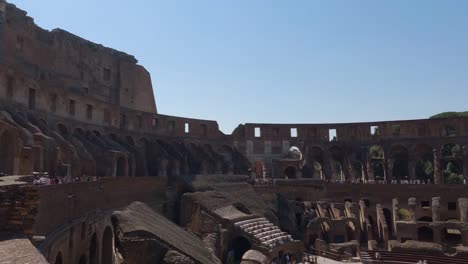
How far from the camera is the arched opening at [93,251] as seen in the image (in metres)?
15.9

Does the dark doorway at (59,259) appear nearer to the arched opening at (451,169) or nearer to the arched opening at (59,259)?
the arched opening at (59,259)

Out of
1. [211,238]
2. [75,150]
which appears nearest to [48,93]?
[75,150]

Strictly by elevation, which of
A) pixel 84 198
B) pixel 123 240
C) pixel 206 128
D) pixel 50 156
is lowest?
pixel 123 240

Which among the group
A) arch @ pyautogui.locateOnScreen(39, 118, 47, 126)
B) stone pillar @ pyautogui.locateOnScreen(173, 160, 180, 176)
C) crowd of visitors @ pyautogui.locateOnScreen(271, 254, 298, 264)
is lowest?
crowd of visitors @ pyautogui.locateOnScreen(271, 254, 298, 264)

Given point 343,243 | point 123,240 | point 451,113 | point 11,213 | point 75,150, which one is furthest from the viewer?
point 451,113

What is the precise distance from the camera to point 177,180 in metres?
28.4

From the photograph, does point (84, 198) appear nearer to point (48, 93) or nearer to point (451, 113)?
point (48, 93)

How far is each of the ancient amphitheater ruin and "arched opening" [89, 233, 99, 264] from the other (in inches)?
5.6

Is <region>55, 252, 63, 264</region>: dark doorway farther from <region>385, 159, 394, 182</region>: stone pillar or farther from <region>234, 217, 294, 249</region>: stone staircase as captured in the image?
<region>385, 159, 394, 182</region>: stone pillar

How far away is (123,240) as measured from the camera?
13.3 meters

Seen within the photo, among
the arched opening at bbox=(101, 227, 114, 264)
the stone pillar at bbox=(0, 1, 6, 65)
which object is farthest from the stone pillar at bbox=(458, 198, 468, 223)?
the stone pillar at bbox=(0, 1, 6, 65)

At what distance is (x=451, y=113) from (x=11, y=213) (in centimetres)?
5923

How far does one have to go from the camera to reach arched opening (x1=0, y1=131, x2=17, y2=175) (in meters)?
19.4

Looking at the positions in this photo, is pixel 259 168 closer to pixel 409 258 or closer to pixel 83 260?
pixel 409 258
